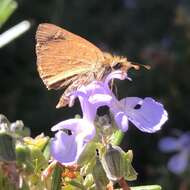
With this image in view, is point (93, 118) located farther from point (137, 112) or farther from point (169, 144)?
point (169, 144)

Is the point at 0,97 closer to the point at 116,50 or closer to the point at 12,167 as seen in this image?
the point at 116,50

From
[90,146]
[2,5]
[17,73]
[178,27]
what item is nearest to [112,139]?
[90,146]

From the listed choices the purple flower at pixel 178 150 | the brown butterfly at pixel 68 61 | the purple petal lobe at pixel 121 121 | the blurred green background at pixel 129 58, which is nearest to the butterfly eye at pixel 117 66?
the brown butterfly at pixel 68 61

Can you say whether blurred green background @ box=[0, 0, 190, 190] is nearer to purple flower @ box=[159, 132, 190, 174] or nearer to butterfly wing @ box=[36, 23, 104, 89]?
purple flower @ box=[159, 132, 190, 174]

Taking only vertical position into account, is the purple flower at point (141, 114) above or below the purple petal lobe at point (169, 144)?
above

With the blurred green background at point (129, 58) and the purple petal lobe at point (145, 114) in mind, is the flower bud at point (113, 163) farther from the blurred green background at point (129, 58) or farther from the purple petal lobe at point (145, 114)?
the blurred green background at point (129, 58)

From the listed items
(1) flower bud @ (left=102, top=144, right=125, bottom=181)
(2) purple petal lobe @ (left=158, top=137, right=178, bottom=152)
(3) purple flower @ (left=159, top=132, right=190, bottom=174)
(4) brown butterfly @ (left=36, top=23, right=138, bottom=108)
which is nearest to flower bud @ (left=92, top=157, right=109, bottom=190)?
(1) flower bud @ (left=102, top=144, right=125, bottom=181)
